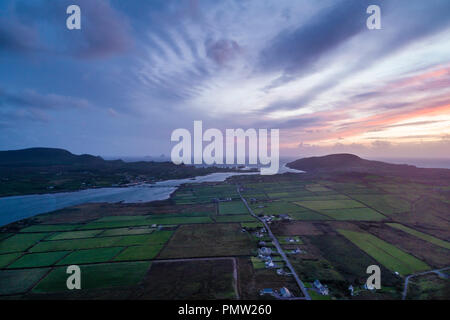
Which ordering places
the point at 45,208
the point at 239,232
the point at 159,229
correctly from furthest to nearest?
the point at 45,208
the point at 159,229
the point at 239,232

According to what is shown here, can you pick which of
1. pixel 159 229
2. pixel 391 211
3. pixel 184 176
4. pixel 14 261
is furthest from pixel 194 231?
pixel 184 176

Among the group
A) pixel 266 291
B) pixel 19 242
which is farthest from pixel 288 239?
pixel 19 242

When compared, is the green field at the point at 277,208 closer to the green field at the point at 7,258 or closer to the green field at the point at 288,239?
the green field at the point at 288,239

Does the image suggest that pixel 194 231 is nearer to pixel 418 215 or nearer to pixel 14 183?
pixel 418 215

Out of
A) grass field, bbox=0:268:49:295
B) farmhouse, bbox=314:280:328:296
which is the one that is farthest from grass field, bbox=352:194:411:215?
grass field, bbox=0:268:49:295

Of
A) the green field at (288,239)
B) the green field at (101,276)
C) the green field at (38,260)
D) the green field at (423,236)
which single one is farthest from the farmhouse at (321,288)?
the green field at (38,260)

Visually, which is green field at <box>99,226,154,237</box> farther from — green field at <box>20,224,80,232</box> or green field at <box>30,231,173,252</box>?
green field at <box>20,224,80,232</box>

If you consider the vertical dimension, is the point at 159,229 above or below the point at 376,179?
below
